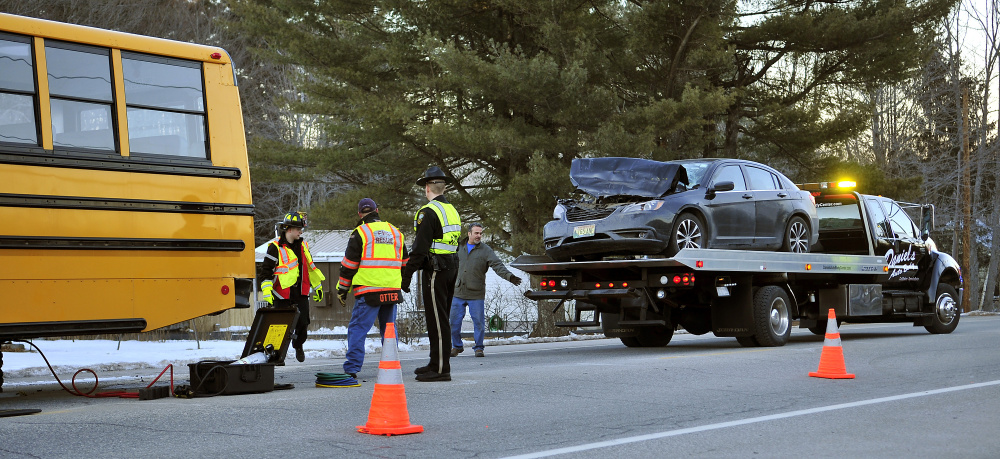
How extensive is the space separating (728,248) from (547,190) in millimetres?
6829

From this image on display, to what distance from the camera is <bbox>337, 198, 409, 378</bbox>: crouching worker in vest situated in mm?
9094

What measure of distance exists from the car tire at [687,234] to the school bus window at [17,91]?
7.36 meters

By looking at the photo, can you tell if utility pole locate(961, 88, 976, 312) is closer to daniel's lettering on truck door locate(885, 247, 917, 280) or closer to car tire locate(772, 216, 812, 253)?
daniel's lettering on truck door locate(885, 247, 917, 280)

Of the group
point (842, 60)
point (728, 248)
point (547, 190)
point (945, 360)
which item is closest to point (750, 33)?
point (842, 60)

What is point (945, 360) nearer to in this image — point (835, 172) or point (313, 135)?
point (835, 172)

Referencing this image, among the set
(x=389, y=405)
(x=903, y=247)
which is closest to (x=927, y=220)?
(x=903, y=247)

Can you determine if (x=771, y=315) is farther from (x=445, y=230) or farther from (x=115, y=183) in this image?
(x=115, y=183)

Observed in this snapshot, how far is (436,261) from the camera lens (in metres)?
9.26

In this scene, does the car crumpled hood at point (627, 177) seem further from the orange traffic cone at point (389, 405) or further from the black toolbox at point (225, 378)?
the orange traffic cone at point (389, 405)

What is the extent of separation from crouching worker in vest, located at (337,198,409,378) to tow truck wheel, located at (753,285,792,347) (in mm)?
5891

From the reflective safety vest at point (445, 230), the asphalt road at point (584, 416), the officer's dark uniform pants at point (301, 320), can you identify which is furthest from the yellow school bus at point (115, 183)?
the officer's dark uniform pants at point (301, 320)

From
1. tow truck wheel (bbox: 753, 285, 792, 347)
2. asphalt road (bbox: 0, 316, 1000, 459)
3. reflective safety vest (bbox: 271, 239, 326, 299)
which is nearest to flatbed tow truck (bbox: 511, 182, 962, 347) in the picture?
tow truck wheel (bbox: 753, 285, 792, 347)

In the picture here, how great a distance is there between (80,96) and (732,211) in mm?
8296

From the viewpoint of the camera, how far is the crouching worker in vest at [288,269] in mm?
11867
